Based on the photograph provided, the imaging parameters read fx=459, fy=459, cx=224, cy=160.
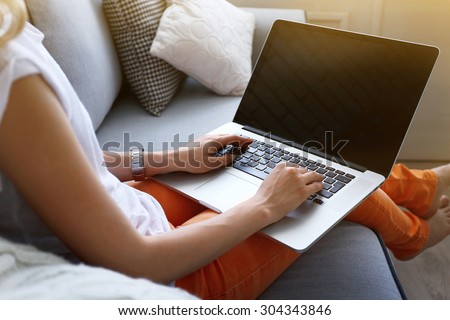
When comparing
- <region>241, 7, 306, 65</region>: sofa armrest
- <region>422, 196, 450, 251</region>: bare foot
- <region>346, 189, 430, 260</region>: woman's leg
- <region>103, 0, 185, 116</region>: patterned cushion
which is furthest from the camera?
<region>241, 7, 306, 65</region>: sofa armrest

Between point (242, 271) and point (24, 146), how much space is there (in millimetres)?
424

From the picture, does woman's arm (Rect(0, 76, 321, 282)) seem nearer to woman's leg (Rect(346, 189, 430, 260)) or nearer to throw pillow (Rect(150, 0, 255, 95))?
woman's leg (Rect(346, 189, 430, 260))

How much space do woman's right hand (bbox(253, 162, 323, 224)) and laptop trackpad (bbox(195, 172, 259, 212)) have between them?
0.08 m

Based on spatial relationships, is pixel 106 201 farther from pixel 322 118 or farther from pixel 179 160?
pixel 322 118

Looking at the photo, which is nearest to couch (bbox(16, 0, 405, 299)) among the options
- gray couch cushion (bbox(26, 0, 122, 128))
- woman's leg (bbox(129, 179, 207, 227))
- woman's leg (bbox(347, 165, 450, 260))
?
gray couch cushion (bbox(26, 0, 122, 128))

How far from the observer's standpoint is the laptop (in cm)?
88

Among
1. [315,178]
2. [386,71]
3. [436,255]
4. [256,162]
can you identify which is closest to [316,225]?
[315,178]

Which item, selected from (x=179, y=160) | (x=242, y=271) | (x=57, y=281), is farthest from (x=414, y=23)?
(x=57, y=281)

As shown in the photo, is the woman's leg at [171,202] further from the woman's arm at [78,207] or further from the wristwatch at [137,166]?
the woman's arm at [78,207]

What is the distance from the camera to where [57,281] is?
1.81 ft

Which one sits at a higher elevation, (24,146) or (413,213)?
(24,146)

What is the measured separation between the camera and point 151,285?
0.58 meters

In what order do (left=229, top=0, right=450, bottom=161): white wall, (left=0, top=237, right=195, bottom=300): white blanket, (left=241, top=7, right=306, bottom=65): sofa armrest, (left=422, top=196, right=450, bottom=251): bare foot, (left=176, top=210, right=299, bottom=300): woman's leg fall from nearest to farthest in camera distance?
(left=0, top=237, right=195, bottom=300): white blanket, (left=176, top=210, right=299, bottom=300): woman's leg, (left=422, top=196, right=450, bottom=251): bare foot, (left=241, top=7, right=306, bottom=65): sofa armrest, (left=229, top=0, right=450, bottom=161): white wall

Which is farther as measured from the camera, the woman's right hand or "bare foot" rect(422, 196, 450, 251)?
"bare foot" rect(422, 196, 450, 251)
